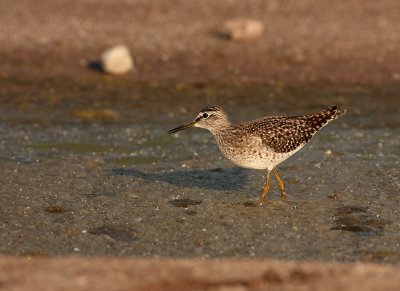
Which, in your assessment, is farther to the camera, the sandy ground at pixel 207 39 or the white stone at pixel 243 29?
the white stone at pixel 243 29

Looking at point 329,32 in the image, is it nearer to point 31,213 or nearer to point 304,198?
point 304,198

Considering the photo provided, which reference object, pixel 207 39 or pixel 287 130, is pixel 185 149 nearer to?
pixel 287 130

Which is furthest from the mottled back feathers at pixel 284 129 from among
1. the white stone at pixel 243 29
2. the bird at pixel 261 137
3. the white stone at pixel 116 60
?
the white stone at pixel 243 29

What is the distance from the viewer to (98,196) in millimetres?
12891

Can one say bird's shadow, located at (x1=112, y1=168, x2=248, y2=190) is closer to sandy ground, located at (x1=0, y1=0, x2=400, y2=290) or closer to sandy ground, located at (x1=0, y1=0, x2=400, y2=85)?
sandy ground, located at (x1=0, y1=0, x2=400, y2=290)

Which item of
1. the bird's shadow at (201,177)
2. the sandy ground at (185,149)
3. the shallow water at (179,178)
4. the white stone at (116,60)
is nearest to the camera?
the sandy ground at (185,149)

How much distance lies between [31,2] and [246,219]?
14892mm

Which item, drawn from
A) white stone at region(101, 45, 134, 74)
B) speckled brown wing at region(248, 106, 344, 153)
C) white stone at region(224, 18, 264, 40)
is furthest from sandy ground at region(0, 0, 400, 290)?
speckled brown wing at region(248, 106, 344, 153)

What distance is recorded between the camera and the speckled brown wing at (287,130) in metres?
12.5

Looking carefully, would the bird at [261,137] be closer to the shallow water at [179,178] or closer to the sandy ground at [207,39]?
the shallow water at [179,178]

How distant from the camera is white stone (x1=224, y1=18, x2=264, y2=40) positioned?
22.2 m

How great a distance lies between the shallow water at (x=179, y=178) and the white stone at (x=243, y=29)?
2531 mm

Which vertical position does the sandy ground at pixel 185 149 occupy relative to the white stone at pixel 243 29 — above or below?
below

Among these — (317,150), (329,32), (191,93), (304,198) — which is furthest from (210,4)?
(304,198)
